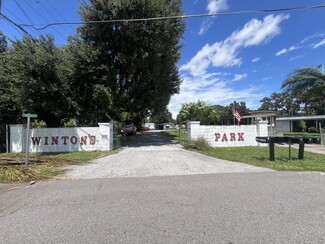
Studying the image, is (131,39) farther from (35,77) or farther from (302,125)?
(302,125)

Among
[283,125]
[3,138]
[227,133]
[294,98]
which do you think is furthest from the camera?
[294,98]

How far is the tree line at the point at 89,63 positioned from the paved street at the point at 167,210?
11.1m

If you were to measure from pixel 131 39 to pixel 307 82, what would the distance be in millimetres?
17528

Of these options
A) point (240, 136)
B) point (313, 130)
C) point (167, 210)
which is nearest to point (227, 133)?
point (240, 136)

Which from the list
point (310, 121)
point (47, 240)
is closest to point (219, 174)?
point (47, 240)

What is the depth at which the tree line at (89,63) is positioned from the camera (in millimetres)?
16438

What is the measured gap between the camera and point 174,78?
2678 cm

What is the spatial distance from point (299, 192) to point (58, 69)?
15987mm

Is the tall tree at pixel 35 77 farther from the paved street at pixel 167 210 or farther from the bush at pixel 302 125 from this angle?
the bush at pixel 302 125

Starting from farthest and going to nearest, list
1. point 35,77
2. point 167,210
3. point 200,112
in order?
point 200,112, point 35,77, point 167,210

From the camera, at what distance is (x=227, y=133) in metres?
19.0

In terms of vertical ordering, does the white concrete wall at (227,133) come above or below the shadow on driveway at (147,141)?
above

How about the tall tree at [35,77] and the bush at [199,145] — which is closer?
the tall tree at [35,77]

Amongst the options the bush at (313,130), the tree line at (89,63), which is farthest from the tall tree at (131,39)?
the bush at (313,130)
